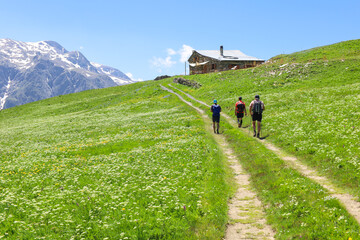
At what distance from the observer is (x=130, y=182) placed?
43.8 feet

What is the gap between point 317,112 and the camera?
79.1 ft

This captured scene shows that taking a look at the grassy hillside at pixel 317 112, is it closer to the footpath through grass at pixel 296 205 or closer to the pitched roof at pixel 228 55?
the footpath through grass at pixel 296 205

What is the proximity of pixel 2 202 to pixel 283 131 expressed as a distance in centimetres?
2024

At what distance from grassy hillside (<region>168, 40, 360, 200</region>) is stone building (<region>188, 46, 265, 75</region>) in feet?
141

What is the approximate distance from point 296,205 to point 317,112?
57.6 feet

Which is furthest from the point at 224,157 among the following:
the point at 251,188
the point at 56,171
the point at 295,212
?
the point at 56,171

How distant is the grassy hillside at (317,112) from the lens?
44.3ft

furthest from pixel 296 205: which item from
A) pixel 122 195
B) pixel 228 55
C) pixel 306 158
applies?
pixel 228 55

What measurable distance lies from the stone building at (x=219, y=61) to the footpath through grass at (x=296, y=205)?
284ft

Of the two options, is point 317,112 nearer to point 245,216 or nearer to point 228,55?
point 245,216

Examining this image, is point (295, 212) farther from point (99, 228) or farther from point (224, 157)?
point (224, 157)

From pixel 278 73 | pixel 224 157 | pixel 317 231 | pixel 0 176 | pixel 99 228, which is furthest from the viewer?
pixel 278 73

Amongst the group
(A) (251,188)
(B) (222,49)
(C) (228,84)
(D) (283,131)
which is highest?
(B) (222,49)

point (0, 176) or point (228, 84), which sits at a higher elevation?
point (228, 84)
